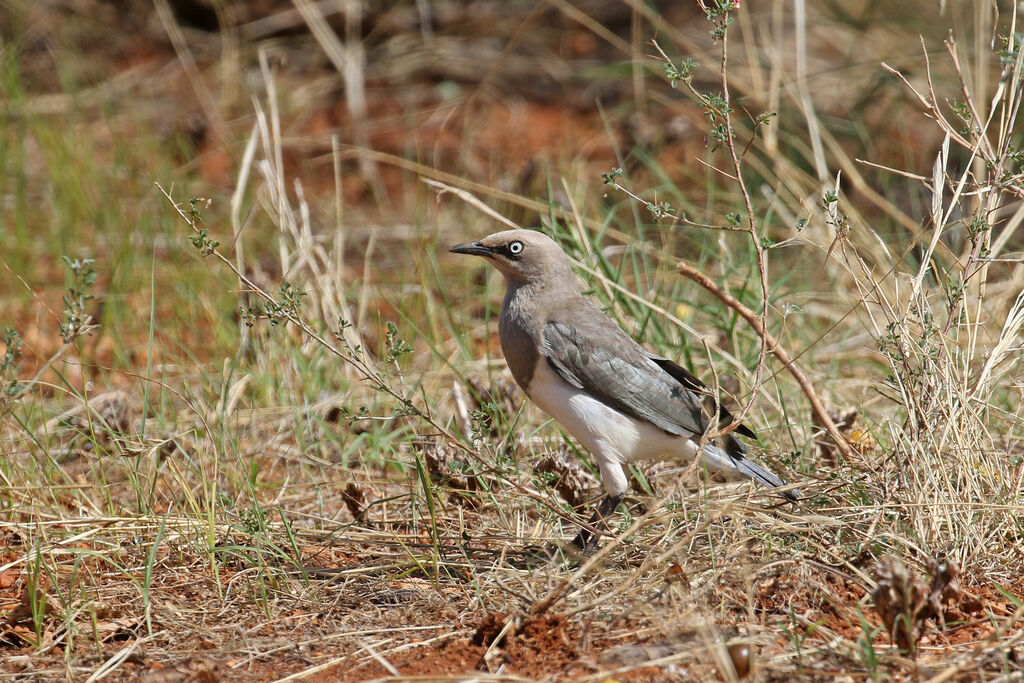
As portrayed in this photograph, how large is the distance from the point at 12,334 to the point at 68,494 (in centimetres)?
84

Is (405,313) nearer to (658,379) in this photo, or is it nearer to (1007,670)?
(658,379)

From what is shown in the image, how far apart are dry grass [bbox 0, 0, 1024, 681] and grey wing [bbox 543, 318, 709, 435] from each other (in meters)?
0.22

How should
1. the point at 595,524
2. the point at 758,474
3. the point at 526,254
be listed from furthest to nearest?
the point at 526,254 < the point at 758,474 < the point at 595,524

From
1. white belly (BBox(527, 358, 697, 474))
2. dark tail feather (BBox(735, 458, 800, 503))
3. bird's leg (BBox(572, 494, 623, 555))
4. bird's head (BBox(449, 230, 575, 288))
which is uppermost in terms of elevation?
bird's head (BBox(449, 230, 575, 288))

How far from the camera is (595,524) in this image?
361cm

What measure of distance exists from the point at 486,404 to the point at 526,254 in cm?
91

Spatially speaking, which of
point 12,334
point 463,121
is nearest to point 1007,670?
point 12,334

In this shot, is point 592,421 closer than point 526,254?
Yes

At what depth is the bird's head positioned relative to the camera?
420 cm

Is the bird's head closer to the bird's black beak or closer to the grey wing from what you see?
the bird's black beak

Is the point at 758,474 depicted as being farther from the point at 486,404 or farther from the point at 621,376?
the point at 486,404

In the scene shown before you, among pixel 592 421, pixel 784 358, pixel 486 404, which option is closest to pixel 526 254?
pixel 592 421

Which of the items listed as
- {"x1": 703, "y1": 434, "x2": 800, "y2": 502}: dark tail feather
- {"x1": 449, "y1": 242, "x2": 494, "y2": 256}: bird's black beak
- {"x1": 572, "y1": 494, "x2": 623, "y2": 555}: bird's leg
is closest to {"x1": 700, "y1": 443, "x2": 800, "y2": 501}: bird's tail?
{"x1": 703, "y1": 434, "x2": 800, "y2": 502}: dark tail feather

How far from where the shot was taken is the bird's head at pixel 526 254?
4199mm
